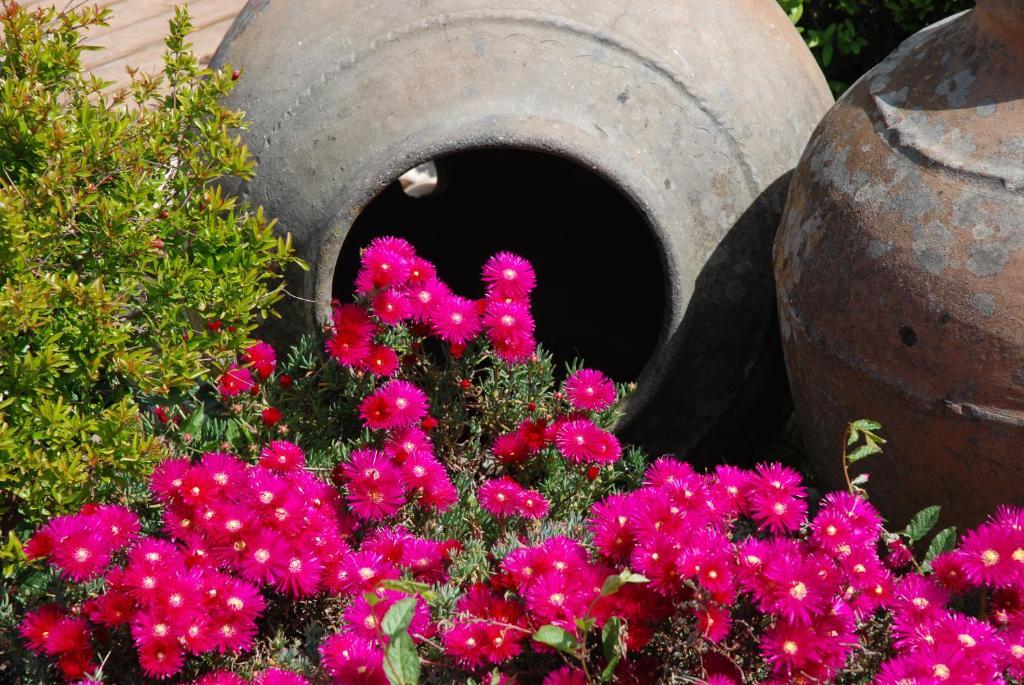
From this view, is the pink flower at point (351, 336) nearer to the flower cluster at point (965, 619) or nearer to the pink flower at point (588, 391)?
the pink flower at point (588, 391)

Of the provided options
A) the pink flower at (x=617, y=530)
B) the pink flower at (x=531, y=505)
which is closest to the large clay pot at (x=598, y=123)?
the pink flower at (x=531, y=505)

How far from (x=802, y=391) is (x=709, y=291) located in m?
0.30

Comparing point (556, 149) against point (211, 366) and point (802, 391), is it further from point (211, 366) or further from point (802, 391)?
point (211, 366)

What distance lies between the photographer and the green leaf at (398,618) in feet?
5.24

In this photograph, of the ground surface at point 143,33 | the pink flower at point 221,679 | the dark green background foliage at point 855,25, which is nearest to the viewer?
the pink flower at point 221,679

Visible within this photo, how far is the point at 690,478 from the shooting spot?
199 centimetres

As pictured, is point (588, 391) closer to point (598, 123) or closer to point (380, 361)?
point (380, 361)

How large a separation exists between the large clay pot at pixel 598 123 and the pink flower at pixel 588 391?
0.32 m

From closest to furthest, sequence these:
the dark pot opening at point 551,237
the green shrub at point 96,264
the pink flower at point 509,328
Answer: the green shrub at point 96,264
the pink flower at point 509,328
the dark pot opening at point 551,237

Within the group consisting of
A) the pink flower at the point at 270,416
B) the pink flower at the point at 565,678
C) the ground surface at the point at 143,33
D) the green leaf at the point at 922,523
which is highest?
the ground surface at the point at 143,33

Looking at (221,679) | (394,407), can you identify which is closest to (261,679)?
(221,679)

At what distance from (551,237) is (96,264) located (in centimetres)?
191

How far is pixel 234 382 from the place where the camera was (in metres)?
2.48

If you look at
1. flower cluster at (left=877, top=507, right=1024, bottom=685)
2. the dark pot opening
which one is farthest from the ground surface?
flower cluster at (left=877, top=507, right=1024, bottom=685)
